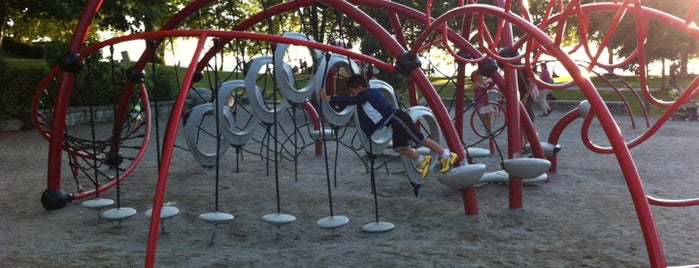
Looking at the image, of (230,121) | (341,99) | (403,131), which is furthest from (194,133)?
(403,131)

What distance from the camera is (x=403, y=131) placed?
6062mm

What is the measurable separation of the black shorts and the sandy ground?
2.36ft

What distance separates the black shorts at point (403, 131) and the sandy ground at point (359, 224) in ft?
2.36

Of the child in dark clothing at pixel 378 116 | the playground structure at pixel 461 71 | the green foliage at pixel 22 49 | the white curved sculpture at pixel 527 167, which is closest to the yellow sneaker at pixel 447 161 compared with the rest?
the playground structure at pixel 461 71

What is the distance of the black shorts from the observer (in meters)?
5.98

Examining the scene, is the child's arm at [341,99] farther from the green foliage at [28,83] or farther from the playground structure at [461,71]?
the green foliage at [28,83]

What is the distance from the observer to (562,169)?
28.0ft

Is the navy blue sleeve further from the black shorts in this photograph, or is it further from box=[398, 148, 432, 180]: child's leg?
box=[398, 148, 432, 180]: child's leg

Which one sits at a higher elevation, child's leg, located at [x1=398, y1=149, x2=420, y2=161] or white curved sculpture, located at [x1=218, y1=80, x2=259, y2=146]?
white curved sculpture, located at [x1=218, y1=80, x2=259, y2=146]

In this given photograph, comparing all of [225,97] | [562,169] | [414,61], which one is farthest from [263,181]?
[562,169]

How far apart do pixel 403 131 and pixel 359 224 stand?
0.97m

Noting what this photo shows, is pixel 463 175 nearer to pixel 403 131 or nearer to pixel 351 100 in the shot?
pixel 403 131

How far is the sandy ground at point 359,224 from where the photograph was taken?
4.71m

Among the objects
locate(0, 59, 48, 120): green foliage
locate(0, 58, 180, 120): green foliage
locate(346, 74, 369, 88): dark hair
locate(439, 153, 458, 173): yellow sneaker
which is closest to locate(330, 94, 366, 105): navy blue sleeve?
locate(346, 74, 369, 88): dark hair
